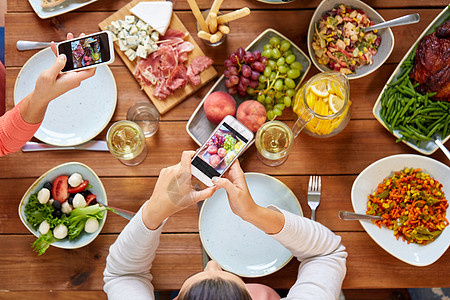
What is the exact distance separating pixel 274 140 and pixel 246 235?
0.34 m

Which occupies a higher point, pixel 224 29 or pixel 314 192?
pixel 224 29

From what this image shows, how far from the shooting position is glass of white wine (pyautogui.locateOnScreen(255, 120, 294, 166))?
4.25ft

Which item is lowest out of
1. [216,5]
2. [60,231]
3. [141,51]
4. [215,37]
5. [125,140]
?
[60,231]

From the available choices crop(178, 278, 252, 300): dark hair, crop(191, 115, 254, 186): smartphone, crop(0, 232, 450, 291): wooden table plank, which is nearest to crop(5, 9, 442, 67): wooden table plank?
crop(191, 115, 254, 186): smartphone

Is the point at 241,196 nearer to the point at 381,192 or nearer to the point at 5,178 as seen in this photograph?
the point at 381,192

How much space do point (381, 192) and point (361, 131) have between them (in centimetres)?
23

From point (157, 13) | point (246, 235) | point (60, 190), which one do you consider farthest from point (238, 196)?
point (157, 13)

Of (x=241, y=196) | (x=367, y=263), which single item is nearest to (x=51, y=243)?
(x=241, y=196)

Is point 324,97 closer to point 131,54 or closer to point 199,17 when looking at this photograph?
point 199,17

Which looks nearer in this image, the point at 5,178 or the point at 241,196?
the point at 241,196

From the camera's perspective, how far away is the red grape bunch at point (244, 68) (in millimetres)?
1312

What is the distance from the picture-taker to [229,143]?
124cm

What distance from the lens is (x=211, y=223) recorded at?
134 centimetres

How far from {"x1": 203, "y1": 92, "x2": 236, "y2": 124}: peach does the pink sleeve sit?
556 mm
